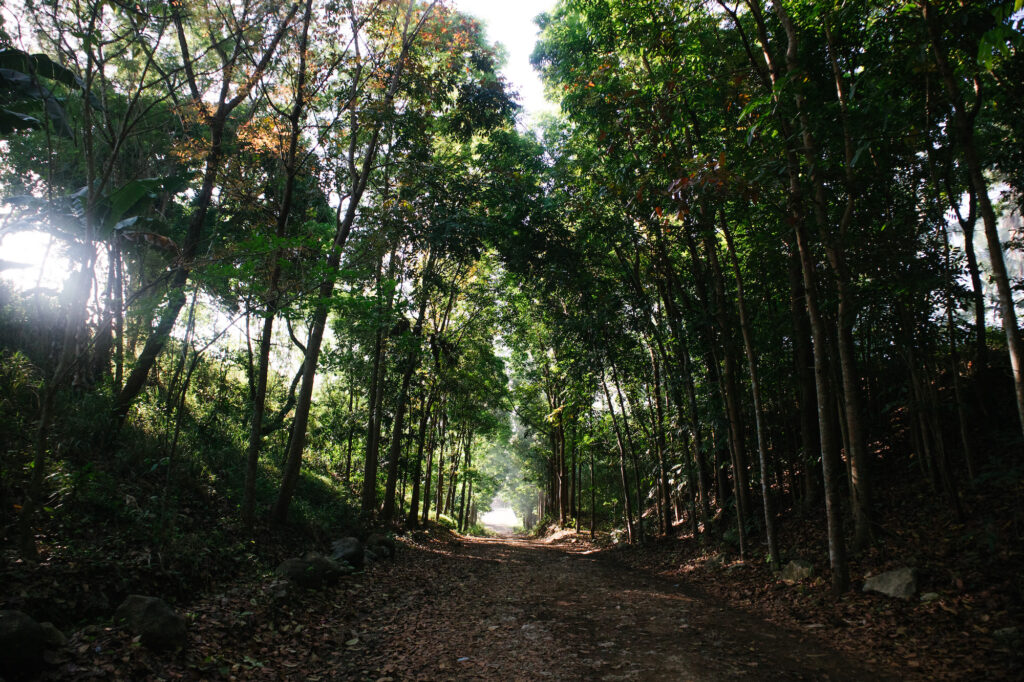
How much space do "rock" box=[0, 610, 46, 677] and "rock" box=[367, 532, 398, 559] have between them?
22.8 ft

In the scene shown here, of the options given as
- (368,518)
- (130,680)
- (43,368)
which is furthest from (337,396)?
(130,680)

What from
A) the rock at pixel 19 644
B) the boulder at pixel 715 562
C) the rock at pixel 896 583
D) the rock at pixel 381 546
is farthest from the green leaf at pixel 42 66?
the boulder at pixel 715 562

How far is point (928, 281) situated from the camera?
5.91 metres

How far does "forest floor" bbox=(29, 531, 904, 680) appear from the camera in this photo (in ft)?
14.0

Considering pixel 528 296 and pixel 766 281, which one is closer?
pixel 766 281

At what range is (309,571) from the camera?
6.82 meters

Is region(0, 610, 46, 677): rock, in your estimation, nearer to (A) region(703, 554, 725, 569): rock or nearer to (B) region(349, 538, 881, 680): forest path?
(B) region(349, 538, 881, 680): forest path

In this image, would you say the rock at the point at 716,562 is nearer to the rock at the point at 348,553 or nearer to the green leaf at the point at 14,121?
the rock at the point at 348,553

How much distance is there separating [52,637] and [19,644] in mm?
391

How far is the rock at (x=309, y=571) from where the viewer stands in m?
6.61

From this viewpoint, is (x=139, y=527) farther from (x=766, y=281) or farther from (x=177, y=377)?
(x=766, y=281)

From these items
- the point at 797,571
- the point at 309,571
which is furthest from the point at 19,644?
the point at 797,571

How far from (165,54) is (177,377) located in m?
8.14

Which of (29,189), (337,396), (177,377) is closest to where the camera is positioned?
(177,377)
